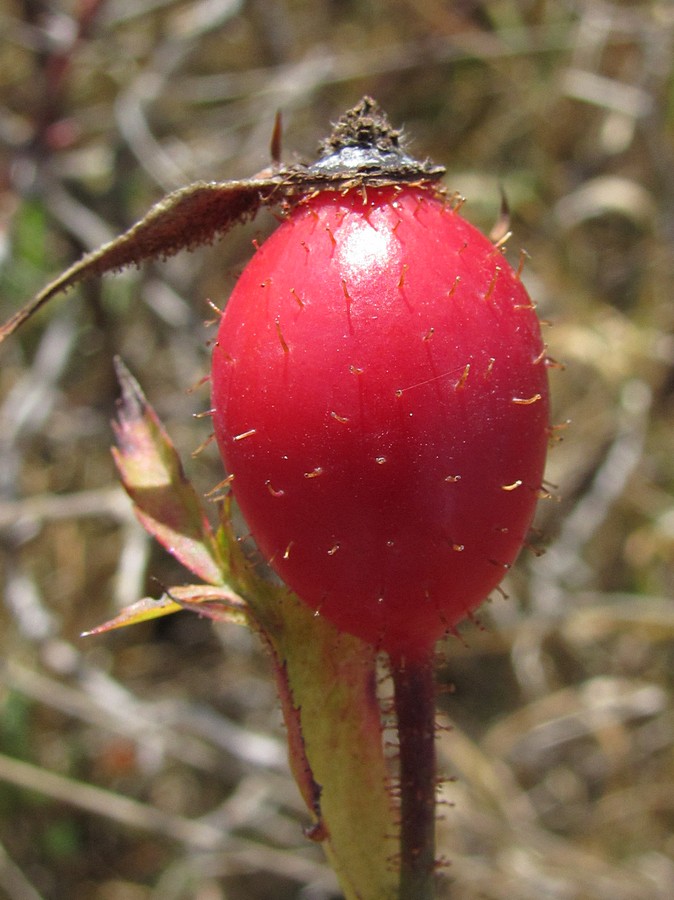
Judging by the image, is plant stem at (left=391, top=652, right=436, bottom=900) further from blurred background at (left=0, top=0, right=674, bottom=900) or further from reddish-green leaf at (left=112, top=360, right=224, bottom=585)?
Result: blurred background at (left=0, top=0, right=674, bottom=900)

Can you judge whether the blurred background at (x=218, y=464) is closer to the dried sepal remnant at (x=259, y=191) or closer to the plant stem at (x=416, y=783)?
the plant stem at (x=416, y=783)

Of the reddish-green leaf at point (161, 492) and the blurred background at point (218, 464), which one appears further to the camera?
the blurred background at point (218, 464)

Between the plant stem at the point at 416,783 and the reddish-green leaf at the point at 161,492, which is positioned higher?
the reddish-green leaf at the point at 161,492

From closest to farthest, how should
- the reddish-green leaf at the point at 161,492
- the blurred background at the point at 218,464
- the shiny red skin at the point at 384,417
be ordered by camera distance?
the shiny red skin at the point at 384,417 < the reddish-green leaf at the point at 161,492 < the blurred background at the point at 218,464

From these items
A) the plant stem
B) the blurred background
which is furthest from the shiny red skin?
the blurred background

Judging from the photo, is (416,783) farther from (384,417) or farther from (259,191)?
(259,191)

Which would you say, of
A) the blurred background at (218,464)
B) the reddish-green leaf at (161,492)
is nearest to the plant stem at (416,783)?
the reddish-green leaf at (161,492)

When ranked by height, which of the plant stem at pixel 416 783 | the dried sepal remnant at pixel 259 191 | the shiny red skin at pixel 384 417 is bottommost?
the plant stem at pixel 416 783

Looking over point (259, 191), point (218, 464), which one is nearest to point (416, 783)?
point (259, 191)
